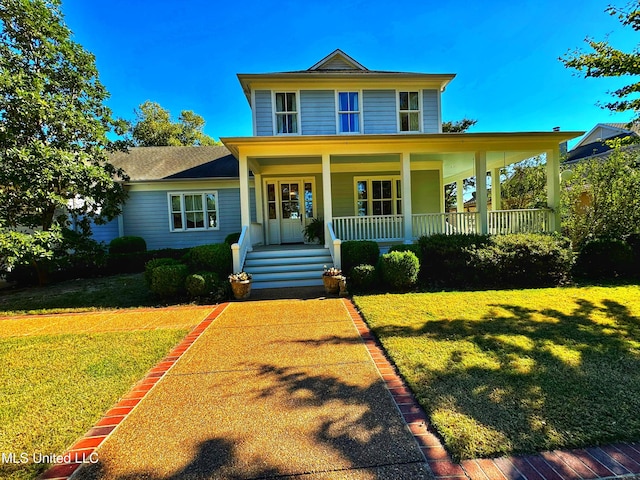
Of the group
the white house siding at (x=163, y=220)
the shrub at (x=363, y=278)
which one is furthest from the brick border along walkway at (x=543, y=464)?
the white house siding at (x=163, y=220)

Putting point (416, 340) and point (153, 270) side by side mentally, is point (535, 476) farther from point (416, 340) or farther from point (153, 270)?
point (153, 270)

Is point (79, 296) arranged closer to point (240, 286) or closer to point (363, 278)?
point (240, 286)

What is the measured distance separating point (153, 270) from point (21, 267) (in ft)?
19.5

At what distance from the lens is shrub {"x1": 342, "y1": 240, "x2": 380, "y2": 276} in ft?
27.3

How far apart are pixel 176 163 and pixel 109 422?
45.5 ft

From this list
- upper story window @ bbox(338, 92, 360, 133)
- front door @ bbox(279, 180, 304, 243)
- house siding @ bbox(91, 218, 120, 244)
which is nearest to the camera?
upper story window @ bbox(338, 92, 360, 133)

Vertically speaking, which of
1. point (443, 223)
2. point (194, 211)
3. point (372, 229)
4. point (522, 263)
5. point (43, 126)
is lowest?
point (522, 263)

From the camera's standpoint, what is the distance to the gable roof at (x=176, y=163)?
13.5m

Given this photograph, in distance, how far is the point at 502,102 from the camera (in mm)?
18609

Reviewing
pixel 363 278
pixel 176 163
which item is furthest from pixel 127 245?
pixel 363 278

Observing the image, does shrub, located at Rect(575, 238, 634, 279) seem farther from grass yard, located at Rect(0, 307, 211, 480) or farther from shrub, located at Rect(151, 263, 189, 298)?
shrub, located at Rect(151, 263, 189, 298)

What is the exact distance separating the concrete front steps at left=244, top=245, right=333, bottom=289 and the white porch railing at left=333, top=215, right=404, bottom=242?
3.41 ft

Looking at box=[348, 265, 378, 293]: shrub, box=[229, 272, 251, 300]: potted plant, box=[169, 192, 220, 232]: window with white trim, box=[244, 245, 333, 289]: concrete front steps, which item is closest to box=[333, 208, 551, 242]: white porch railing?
box=[244, 245, 333, 289]: concrete front steps

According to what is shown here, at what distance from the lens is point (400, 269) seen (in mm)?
7332
